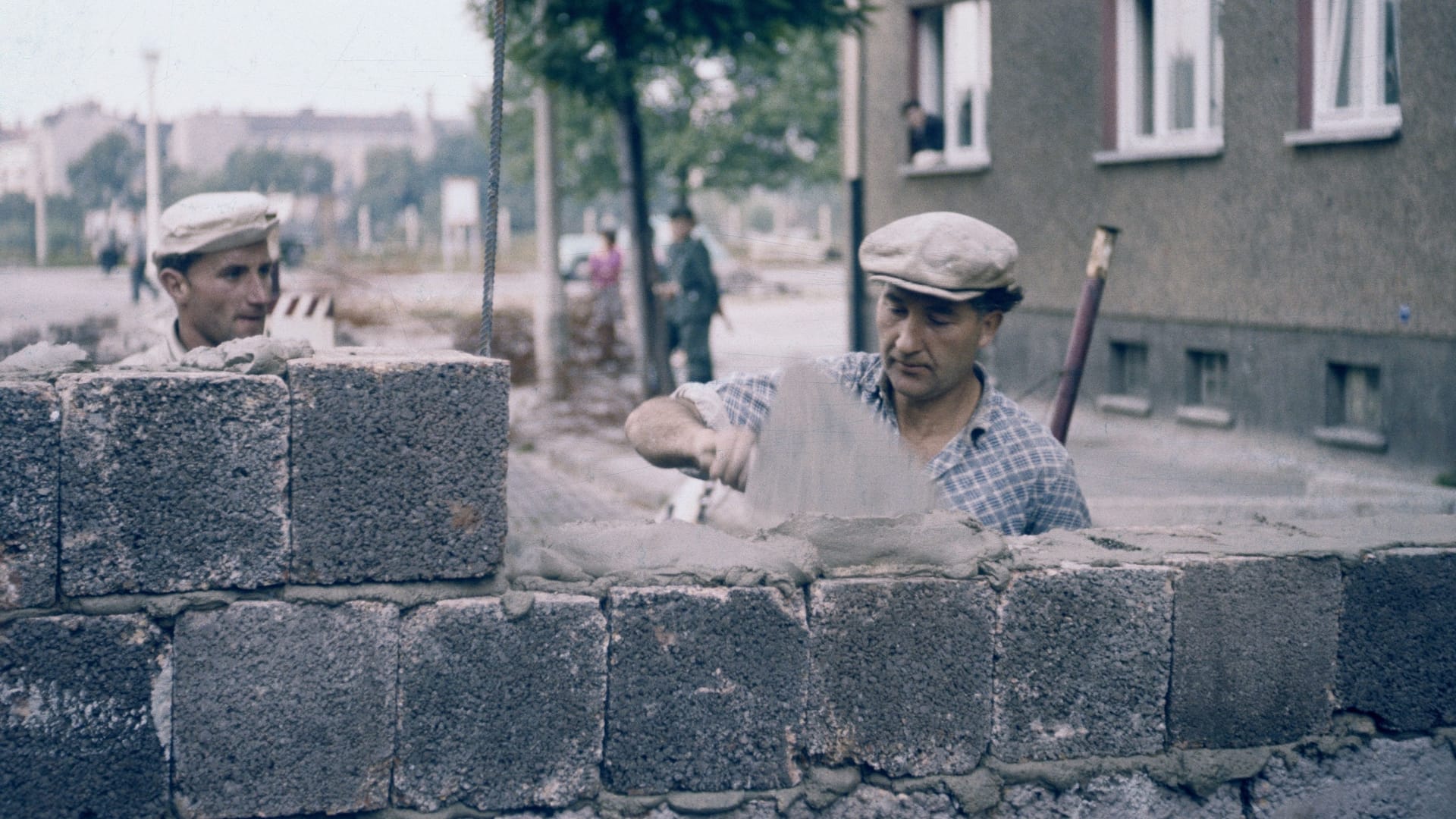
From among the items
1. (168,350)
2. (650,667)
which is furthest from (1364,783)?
(168,350)

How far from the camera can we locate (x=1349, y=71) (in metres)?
10.4

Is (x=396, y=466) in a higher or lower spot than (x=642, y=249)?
lower

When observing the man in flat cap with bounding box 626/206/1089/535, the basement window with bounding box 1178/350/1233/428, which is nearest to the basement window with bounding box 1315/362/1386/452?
the basement window with bounding box 1178/350/1233/428

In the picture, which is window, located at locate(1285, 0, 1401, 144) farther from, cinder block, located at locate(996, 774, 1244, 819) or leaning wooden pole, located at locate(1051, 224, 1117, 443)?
cinder block, located at locate(996, 774, 1244, 819)

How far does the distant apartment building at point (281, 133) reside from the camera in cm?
451

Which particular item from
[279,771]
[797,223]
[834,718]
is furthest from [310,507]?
[797,223]

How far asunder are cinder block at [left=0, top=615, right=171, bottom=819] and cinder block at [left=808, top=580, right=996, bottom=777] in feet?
3.81

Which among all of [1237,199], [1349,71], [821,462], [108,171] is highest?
[1349,71]

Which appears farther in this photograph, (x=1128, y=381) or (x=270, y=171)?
(x=1128, y=381)

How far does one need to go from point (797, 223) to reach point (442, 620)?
4953cm

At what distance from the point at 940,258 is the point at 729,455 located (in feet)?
2.13

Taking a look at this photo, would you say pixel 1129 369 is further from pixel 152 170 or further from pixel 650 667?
pixel 650 667

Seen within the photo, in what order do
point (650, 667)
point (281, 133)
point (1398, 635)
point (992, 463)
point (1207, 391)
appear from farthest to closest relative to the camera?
1. point (1207, 391)
2. point (281, 133)
3. point (992, 463)
4. point (1398, 635)
5. point (650, 667)

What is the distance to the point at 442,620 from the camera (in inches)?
117
